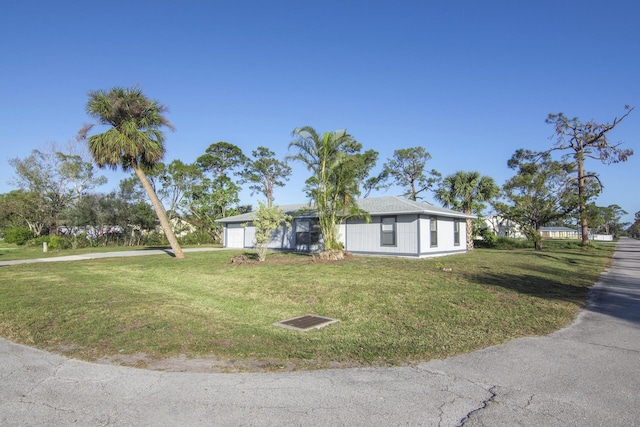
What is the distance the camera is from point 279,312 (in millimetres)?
6879

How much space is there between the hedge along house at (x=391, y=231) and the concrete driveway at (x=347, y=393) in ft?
43.1

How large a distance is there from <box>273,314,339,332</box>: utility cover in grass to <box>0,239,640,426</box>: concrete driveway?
191cm

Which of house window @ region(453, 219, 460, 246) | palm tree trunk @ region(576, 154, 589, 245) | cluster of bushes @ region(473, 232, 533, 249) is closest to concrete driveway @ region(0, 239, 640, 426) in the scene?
house window @ region(453, 219, 460, 246)

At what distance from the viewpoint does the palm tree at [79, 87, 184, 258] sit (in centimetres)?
1642

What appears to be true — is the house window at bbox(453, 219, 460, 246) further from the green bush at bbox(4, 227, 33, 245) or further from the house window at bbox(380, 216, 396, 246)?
the green bush at bbox(4, 227, 33, 245)

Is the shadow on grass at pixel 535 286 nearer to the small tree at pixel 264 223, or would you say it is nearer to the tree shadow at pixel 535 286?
the tree shadow at pixel 535 286

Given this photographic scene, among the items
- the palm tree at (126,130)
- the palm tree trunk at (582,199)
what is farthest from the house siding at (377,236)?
the palm tree trunk at (582,199)

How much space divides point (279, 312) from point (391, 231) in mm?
12561

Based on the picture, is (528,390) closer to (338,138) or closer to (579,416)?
(579,416)

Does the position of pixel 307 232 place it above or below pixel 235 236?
above

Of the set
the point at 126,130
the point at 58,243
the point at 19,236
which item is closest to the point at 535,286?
the point at 126,130

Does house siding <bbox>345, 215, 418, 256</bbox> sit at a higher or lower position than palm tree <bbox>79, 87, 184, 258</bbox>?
lower

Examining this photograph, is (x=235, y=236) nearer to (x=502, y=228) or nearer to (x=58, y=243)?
(x=58, y=243)

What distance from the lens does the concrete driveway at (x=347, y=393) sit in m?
2.91
